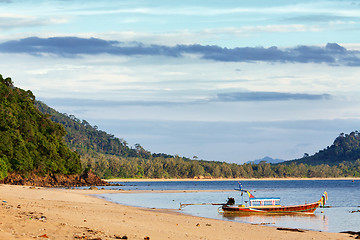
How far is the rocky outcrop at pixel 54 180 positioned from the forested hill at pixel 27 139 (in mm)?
1220

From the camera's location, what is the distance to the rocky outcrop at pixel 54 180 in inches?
3764

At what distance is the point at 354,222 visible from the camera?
42.0 metres

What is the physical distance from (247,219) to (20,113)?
8070 centimetres

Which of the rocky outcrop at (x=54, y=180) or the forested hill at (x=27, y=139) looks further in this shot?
the forested hill at (x=27, y=139)

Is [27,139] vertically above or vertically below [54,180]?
above

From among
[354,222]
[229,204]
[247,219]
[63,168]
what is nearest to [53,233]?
[247,219]

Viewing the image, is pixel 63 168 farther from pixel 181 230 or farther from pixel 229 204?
pixel 181 230

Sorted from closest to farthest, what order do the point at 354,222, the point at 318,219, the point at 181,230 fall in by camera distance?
the point at 181,230 → the point at 354,222 → the point at 318,219

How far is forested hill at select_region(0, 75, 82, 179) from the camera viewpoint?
96.4 meters

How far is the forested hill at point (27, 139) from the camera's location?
3797 inches

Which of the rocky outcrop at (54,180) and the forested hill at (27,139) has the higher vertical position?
the forested hill at (27,139)

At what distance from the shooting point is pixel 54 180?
116m

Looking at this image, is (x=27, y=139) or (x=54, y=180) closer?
(x=27, y=139)

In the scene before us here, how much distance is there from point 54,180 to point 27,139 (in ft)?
41.6
